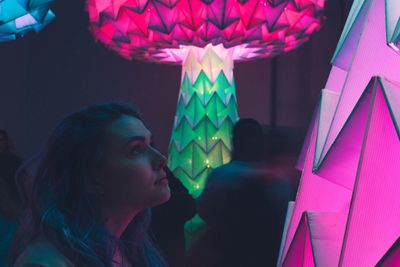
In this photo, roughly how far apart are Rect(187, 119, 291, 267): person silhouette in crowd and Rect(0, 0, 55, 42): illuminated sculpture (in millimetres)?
930

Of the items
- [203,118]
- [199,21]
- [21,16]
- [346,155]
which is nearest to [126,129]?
[346,155]

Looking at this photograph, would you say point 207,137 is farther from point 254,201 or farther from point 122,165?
point 122,165

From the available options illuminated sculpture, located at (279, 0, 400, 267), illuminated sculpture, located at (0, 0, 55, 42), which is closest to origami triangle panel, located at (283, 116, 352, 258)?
illuminated sculpture, located at (279, 0, 400, 267)

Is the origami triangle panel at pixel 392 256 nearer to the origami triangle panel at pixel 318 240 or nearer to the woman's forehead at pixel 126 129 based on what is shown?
the origami triangle panel at pixel 318 240

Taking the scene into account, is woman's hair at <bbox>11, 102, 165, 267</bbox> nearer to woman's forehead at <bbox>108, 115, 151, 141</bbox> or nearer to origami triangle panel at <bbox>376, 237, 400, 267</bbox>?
woman's forehead at <bbox>108, 115, 151, 141</bbox>

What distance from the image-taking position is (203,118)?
3162mm

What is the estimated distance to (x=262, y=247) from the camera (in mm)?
1829

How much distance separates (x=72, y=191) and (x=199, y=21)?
1.83 meters

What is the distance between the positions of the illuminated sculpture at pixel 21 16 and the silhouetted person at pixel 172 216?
0.80 m

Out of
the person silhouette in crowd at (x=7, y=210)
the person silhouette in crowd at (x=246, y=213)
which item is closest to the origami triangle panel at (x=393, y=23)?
the person silhouette in crowd at (x=246, y=213)

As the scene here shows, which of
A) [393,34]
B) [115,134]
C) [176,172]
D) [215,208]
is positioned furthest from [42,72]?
[393,34]

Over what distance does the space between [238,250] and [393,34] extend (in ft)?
4.36

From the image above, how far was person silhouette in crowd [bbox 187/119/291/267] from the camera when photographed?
1.82 metres

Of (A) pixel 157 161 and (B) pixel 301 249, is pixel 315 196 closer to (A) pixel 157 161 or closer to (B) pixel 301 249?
(B) pixel 301 249
